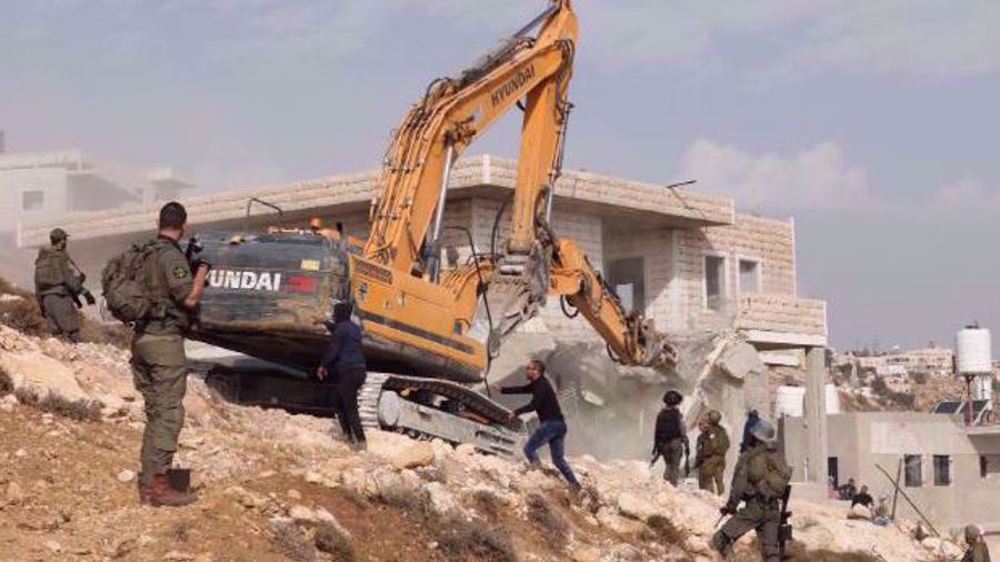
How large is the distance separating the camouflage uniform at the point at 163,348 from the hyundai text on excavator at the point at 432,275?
5591mm

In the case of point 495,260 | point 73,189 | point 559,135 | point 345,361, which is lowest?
point 345,361

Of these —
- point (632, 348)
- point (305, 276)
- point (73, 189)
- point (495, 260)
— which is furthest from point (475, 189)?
point (73, 189)

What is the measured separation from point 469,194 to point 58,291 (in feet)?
46.2

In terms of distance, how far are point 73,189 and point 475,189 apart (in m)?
48.5

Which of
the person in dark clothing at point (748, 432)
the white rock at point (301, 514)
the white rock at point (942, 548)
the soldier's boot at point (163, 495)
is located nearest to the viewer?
the soldier's boot at point (163, 495)

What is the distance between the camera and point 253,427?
1481cm

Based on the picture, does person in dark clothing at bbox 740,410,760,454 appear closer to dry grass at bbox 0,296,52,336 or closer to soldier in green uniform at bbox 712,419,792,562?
soldier in green uniform at bbox 712,419,792,562

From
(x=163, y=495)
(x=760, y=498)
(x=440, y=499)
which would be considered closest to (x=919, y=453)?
(x=760, y=498)

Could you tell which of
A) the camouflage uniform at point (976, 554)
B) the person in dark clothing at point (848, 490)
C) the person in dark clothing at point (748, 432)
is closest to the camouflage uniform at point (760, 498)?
the person in dark clothing at point (748, 432)

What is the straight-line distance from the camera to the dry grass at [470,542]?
1200cm

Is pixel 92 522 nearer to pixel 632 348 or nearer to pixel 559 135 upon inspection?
pixel 559 135

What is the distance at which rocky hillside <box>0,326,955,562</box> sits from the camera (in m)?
9.69

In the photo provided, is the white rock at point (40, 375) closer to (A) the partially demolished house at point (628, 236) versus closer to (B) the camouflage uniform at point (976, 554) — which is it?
(B) the camouflage uniform at point (976, 554)

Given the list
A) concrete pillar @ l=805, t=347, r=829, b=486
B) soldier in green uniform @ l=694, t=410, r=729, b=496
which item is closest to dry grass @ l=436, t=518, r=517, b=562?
soldier in green uniform @ l=694, t=410, r=729, b=496
